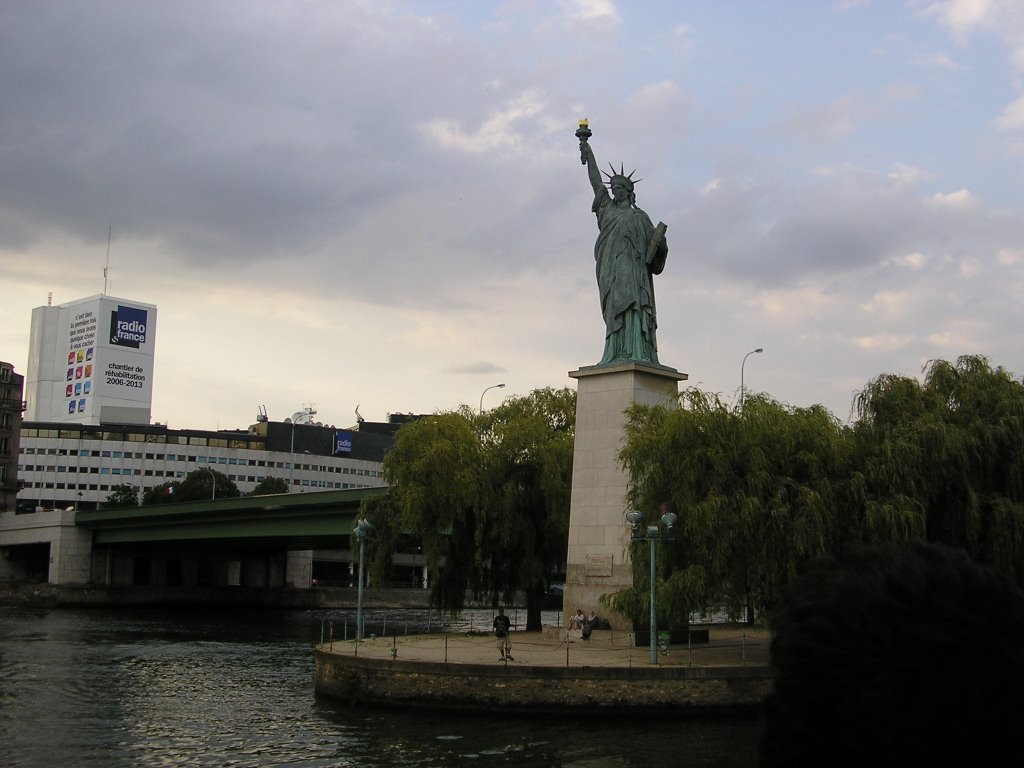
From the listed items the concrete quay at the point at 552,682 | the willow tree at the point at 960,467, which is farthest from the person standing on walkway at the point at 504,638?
the willow tree at the point at 960,467

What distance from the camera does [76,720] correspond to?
29984 millimetres

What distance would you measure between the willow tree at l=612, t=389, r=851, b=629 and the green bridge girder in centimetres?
3097

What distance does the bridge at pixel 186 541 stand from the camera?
78.1 meters

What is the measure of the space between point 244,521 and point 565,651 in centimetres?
5232

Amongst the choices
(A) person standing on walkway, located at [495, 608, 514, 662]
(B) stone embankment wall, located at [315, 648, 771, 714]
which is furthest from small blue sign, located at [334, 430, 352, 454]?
(B) stone embankment wall, located at [315, 648, 771, 714]

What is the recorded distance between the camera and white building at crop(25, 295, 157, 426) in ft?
616

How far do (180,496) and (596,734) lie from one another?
108 meters

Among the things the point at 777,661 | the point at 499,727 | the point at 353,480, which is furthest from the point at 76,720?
the point at 353,480

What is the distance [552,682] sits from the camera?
30750mm

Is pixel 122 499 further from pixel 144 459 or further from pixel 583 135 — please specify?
pixel 583 135

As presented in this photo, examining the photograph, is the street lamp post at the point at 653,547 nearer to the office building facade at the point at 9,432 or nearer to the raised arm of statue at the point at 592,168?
the raised arm of statue at the point at 592,168

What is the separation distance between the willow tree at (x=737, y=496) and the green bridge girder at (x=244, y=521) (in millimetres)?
30974

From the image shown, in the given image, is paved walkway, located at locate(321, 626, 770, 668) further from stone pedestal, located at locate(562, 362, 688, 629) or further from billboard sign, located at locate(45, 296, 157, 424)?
billboard sign, located at locate(45, 296, 157, 424)

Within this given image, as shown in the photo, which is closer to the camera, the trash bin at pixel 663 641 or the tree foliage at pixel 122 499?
the trash bin at pixel 663 641
